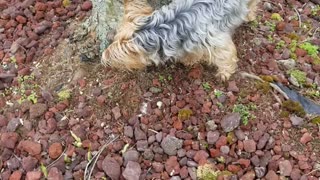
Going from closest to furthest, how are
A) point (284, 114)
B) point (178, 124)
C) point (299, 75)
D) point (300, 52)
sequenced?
point (178, 124), point (284, 114), point (299, 75), point (300, 52)

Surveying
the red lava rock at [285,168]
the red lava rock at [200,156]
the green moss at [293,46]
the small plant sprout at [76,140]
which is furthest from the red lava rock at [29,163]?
the green moss at [293,46]

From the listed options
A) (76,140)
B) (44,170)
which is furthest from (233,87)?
(44,170)

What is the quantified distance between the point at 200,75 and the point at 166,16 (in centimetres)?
60

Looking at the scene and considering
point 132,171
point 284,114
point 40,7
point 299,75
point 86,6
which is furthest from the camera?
point 40,7

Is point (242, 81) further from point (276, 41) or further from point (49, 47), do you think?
point (49, 47)

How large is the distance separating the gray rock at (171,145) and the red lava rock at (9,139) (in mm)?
1145

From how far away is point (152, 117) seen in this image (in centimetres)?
384

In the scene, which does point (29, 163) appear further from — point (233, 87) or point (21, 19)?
point (233, 87)

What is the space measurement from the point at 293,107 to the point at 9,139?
2241mm

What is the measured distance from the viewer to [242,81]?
4113 millimetres

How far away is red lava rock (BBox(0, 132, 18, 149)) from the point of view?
3775 mm

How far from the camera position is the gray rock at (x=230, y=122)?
149 inches

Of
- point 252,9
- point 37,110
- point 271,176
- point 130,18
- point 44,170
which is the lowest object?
point 271,176

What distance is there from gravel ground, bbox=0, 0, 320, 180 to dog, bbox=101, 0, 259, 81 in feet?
0.56
